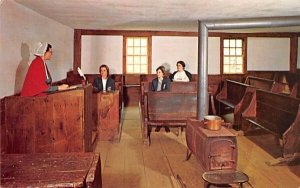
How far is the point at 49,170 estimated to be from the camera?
186 cm

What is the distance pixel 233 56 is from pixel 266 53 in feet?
3.02

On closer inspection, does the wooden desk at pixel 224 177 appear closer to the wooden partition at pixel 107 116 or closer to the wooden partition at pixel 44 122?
the wooden partition at pixel 44 122

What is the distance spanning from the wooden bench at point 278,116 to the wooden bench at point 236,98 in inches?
10.6

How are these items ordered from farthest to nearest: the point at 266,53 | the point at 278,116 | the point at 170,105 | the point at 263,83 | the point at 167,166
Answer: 1. the point at 266,53
2. the point at 263,83
3. the point at 170,105
4. the point at 278,116
5. the point at 167,166

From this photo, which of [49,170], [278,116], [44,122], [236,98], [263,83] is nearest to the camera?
[49,170]

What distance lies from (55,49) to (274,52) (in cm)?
597

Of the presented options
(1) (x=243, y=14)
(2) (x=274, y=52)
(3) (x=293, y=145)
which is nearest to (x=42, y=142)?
(3) (x=293, y=145)

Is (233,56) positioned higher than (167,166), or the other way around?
(233,56)

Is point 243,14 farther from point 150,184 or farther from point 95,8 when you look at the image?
point 150,184

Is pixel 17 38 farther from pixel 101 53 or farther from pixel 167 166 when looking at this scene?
pixel 101 53

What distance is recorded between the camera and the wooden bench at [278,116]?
12.9 feet

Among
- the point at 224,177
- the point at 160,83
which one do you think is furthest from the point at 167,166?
the point at 160,83

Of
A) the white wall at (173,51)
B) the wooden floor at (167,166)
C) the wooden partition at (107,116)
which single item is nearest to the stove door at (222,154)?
the wooden floor at (167,166)

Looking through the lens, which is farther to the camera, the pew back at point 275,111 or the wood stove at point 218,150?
the pew back at point 275,111
